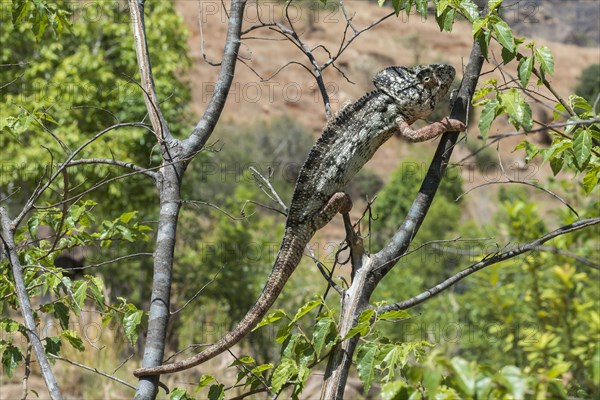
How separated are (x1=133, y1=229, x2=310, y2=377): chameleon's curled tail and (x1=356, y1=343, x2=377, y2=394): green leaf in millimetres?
662

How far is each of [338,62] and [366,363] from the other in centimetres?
2667

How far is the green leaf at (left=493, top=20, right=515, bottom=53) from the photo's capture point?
2471 millimetres

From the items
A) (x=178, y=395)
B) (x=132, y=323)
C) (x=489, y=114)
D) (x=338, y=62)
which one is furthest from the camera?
(x=338, y=62)

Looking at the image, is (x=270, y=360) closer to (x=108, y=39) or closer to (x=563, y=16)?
(x=108, y=39)

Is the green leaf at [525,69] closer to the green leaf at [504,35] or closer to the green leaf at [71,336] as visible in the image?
the green leaf at [504,35]

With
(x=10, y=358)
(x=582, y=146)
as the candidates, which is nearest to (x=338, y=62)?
(x=10, y=358)

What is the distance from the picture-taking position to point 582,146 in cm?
256

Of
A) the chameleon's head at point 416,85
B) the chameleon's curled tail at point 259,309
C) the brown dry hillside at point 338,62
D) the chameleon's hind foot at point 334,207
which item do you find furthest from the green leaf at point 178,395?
the brown dry hillside at point 338,62

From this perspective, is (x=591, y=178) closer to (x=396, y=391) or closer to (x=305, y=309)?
(x=305, y=309)

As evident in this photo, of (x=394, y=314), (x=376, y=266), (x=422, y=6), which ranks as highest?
(x=422, y=6)

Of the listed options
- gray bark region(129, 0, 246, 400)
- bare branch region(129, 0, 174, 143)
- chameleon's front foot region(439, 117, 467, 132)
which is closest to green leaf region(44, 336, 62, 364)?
gray bark region(129, 0, 246, 400)

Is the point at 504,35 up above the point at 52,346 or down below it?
above

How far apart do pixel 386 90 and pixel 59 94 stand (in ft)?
21.1

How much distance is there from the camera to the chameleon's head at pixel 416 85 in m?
3.88
